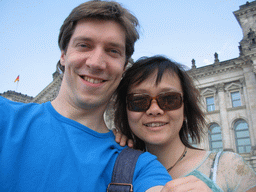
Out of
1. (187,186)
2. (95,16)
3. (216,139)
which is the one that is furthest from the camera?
(216,139)

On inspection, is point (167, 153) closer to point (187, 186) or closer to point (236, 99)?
point (187, 186)

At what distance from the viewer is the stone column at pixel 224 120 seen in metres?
19.6

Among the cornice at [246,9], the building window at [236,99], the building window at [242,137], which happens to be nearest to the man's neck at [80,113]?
the building window at [242,137]

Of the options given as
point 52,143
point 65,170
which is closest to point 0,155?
point 52,143

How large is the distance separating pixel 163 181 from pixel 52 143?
92cm

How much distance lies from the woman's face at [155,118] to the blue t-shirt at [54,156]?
76 cm

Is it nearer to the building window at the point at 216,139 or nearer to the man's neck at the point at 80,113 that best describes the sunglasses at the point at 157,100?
the man's neck at the point at 80,113

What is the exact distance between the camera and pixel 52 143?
5.35 ft

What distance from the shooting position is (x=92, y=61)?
6.21ft

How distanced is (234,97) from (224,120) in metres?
2.80

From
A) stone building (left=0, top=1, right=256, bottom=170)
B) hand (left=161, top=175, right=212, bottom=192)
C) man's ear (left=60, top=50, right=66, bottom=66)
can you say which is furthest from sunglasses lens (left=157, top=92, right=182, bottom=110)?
stone building (left=0, top=1, right=256, bottom=170)

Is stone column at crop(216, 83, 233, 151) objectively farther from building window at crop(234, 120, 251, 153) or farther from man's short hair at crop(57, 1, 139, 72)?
man's short hair at crop(57, 1, 139, 72)

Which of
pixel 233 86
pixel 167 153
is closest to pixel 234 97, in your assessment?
pixel 233 86

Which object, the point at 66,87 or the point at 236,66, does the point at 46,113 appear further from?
the point at 236,66
